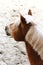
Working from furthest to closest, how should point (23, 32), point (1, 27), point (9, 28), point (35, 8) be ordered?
point (35, 8) < point (1, 27) < point (9, 28) < point (23, 32)

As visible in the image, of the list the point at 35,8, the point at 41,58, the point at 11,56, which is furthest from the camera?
the point at 35,8

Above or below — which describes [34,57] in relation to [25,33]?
below

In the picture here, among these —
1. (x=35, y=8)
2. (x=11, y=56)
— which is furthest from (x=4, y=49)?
(x=35, y=8)

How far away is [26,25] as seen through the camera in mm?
1241

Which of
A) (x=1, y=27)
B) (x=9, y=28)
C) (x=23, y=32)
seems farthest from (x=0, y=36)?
(x=23, y=32)

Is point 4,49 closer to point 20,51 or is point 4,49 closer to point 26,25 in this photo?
point 20,51

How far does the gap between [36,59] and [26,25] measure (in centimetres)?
23

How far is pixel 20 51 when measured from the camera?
2027 mm

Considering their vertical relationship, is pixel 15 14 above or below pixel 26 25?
below

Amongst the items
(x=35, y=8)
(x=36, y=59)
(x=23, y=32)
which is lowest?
(x=35, y=8)

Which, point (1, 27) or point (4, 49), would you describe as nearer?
point (4, 49)

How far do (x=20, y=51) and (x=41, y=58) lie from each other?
883 mm

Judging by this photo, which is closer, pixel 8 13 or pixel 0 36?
pixel 0 36

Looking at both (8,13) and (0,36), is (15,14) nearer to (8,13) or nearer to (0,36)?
(8,13)
